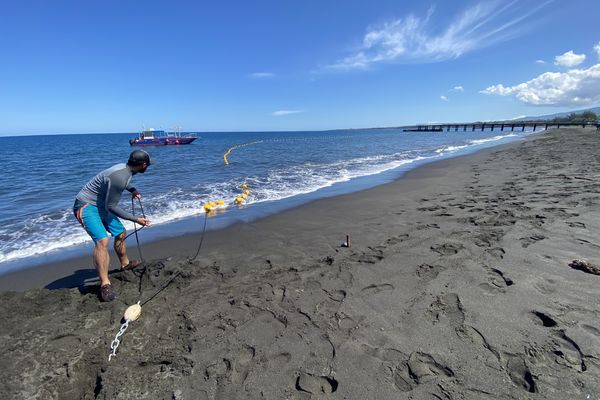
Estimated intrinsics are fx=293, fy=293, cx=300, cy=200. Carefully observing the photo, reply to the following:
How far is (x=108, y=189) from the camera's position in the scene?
4.11 meters

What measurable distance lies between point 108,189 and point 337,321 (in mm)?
3552

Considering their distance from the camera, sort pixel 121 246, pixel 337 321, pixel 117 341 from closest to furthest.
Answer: pixel 117 341, pixel 337 321, pixel 121 246

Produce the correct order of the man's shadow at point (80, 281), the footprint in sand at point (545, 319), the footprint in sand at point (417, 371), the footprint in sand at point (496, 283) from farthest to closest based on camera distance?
the man's shadow at point (80, 281)
the footprint in sand at point (496, 283)
the footprint in sand at point (545, 319)
the footprint in sand at point (417, 371)

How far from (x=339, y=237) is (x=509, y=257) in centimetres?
289

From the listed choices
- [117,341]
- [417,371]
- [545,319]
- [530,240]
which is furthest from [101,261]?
→ [530,240]

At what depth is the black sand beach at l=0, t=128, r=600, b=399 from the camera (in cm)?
254

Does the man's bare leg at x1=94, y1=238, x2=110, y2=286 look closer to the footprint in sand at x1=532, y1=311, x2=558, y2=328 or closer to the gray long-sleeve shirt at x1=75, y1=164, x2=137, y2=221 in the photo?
the gray long-sleeve shirt at x1=75, y1=164, x2=137, y2=221

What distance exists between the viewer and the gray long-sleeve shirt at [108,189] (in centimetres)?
411

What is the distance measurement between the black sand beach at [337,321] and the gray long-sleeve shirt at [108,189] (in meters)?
1.20

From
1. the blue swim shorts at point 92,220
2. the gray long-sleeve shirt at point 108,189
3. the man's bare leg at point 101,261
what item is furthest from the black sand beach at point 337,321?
the gray long-sleeve shirt at point 108,189

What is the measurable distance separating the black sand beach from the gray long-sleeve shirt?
1.20m

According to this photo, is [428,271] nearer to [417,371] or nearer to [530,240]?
[417,371]

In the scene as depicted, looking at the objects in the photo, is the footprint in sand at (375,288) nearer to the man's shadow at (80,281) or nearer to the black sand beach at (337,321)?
the black sand beach at (337,321)

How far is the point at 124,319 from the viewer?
357 cm
